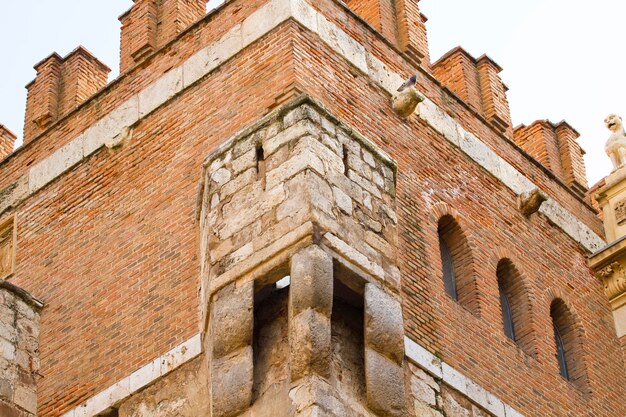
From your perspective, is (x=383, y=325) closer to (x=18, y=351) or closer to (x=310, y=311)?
(x=310, y=311)

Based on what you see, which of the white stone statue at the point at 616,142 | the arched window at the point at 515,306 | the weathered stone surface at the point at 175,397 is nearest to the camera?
the weathered stone surface at the point at 175,397

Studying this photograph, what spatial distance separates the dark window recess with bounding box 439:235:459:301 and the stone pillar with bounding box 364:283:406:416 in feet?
10.8

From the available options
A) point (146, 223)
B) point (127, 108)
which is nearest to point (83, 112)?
point (127, 108)

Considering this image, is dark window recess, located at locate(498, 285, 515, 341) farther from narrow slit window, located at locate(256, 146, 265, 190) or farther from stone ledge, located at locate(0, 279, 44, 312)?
stone ledge, located at locate(0, 279, 44, 312)

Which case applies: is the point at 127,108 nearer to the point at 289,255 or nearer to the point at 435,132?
the point at 435,132

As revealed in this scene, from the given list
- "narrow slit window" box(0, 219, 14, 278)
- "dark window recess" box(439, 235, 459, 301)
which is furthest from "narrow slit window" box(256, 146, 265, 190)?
"narrow slit window" box(0, 219, 14, 278)

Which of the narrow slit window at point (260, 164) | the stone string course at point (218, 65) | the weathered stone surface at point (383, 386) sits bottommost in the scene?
the weathered stone surface at point (383, 386)

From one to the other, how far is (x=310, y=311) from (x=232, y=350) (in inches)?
31.2

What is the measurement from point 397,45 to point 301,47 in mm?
2281

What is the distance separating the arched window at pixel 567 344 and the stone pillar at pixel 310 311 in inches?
219

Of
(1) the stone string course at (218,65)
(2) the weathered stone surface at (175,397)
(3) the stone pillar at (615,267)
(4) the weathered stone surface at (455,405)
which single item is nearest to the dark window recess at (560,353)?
(3) the stone pillar at (615,267)

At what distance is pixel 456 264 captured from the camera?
19.1 meters

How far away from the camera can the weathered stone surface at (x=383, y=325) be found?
15266 millimetres

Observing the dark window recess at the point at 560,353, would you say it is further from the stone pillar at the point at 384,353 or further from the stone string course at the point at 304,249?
the stone pillar at the point at 384,353
